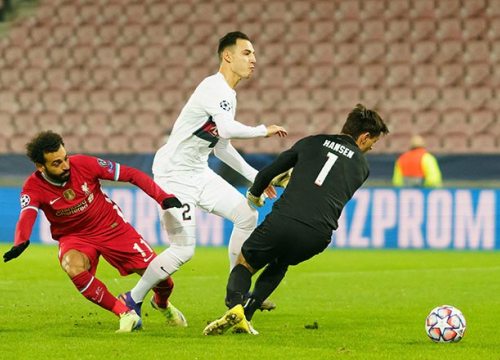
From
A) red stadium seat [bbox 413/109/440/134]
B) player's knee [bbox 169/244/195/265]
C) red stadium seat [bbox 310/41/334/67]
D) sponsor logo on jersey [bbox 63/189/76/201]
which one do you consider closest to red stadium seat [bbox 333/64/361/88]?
red stadium seat [bbox 310/41/334/67]

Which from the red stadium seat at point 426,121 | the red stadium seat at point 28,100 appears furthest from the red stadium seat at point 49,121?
the red stadium seat at point 426,121

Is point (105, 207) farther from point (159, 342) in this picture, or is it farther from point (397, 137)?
point (397, 137)

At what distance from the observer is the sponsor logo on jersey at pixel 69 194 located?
25.0 ft

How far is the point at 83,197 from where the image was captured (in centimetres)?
772

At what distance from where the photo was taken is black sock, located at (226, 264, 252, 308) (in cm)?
710

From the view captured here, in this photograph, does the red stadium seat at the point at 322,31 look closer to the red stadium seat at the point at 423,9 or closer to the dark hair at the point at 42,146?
Answer: the red stadium seat at the point at 423,9

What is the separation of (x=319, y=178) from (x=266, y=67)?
14765 millimetres

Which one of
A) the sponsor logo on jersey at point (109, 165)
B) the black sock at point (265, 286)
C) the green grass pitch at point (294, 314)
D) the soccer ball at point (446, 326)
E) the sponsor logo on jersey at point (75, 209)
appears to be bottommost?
the green grass pitch at point (294, 314)

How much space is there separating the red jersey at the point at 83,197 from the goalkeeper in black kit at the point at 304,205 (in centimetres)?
75

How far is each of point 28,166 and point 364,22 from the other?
7.35m

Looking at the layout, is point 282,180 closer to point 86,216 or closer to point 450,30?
point 86,216

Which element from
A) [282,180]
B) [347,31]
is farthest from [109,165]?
[347,31]

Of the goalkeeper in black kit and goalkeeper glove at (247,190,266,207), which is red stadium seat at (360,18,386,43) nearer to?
goalkeeper glove at (247,190,266,207)

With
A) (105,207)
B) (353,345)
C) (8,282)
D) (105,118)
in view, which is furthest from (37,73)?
(353,345)
